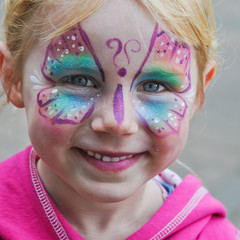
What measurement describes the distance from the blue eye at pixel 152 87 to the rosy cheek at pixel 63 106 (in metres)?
0.18

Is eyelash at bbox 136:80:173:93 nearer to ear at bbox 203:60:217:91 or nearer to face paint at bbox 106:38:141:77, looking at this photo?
face paint at bbox 106:38:141:77

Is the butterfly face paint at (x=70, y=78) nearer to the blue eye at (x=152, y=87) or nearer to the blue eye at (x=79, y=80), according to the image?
the blue eye at (x=79, y=80)

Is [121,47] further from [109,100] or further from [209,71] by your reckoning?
[209,71]

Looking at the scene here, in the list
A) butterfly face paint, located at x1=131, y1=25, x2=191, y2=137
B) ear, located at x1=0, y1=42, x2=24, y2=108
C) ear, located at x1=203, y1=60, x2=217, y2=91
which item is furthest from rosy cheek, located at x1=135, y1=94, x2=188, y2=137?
ear, located at x1=0, y1=42, x2=24, y2=108

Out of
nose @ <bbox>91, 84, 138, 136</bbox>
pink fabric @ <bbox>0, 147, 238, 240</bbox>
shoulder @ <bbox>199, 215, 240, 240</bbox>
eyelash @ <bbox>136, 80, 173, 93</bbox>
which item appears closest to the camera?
nose @ <bbox>91, 84, 138, 136</bbox>

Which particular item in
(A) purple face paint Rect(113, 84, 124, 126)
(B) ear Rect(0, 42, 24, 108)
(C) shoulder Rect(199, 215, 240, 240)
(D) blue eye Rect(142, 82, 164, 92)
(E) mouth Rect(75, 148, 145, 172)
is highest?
(D) blue eye Rect(142, 82, 164, 92)

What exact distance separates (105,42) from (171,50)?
23 cm

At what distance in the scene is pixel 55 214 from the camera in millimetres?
1984

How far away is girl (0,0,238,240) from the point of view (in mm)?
1733

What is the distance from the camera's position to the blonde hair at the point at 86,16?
174 cm

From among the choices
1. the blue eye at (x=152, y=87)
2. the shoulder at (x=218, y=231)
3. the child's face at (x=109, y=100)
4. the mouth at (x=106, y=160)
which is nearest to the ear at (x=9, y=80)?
the child's face at (x=109, y=100)

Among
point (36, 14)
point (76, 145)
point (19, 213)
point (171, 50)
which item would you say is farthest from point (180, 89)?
point (19, 213)

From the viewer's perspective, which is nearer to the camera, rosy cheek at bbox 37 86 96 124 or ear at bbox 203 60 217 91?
rosy cheek at bbox 37 86 96 124

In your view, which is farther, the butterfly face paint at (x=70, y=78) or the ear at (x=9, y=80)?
the ear at (x=9, y=80)
